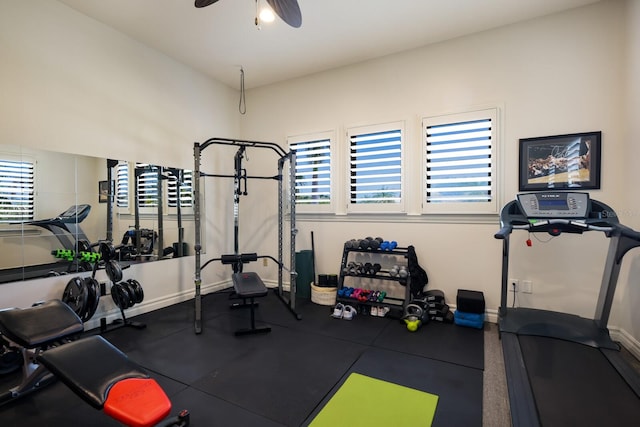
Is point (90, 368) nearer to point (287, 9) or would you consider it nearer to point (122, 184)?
point (122, 184)

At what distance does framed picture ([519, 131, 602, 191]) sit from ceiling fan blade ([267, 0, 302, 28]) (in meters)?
2.64

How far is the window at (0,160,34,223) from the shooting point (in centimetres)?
268

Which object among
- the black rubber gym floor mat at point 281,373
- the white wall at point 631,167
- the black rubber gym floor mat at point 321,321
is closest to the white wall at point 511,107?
the white wall at point 631,167

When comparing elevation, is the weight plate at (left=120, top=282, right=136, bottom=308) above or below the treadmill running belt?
above

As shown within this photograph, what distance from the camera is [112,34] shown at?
137 inches

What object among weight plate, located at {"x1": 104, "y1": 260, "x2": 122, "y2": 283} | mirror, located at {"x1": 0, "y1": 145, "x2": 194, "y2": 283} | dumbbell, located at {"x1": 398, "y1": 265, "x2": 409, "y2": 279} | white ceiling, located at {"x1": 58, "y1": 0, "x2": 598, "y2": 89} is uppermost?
white ceiling, located at {"x1": 58, "y1": 0, "x2": 598, "y2": 89}

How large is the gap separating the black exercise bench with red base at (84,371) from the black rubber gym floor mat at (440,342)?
1.95 meters

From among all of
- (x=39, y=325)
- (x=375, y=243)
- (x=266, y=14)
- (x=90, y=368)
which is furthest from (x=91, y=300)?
(x=266, y=14)

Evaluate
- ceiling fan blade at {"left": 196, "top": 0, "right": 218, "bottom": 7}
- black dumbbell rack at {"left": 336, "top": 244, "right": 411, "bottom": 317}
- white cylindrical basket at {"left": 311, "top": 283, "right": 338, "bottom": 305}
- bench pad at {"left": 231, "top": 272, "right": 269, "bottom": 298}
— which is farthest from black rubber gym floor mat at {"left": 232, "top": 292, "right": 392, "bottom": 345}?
ceiling fan blade at {"left": 196, "top": 0, "right": 218, "bottom": 7}

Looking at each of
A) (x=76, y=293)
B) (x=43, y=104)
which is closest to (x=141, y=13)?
(x=43, y=104)

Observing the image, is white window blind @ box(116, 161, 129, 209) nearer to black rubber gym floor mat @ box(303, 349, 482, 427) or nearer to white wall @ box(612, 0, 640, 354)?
black rubber gym floor mat @ box(303, 349, 482, 427)

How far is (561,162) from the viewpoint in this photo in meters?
3.13

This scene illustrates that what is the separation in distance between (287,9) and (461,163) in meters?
2.48

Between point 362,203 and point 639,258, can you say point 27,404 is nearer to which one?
point 362,203
